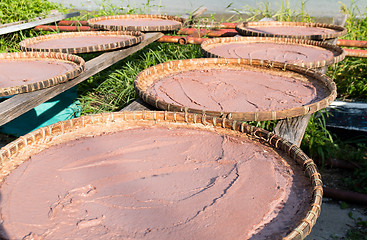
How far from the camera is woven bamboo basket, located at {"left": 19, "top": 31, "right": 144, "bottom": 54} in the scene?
284 cm

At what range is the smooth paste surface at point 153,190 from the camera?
105 cm

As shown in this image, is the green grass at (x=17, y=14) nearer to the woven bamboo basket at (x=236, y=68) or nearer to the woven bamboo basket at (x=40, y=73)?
the woven bamboo basket at (x=40, y=73)

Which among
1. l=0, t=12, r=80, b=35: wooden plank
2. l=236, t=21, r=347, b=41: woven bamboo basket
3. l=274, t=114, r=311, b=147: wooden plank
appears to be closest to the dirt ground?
l=274, t=114, r=311, b=147: wooden plank

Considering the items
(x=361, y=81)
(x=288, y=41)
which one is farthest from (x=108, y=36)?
(x=361, y=81)

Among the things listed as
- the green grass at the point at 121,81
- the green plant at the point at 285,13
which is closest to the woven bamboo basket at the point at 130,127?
the green grass at the point at 121,81

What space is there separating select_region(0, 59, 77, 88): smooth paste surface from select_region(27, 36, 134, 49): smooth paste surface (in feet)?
1.66

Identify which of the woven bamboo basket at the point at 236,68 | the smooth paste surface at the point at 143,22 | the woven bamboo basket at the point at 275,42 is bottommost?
the woven bamboo basket at the point at 236,68

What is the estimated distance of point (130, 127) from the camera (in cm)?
164

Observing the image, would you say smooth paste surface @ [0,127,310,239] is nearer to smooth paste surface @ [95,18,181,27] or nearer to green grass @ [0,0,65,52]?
smooth paste surface @ [95,18,181,27]

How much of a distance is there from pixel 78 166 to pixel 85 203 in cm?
22

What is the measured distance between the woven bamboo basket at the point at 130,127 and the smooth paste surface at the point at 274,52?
4.17ft

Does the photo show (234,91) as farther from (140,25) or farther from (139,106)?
(140,25)

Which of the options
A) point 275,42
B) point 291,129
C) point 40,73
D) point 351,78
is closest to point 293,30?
point 275,42

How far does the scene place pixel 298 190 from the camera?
1.24 m
